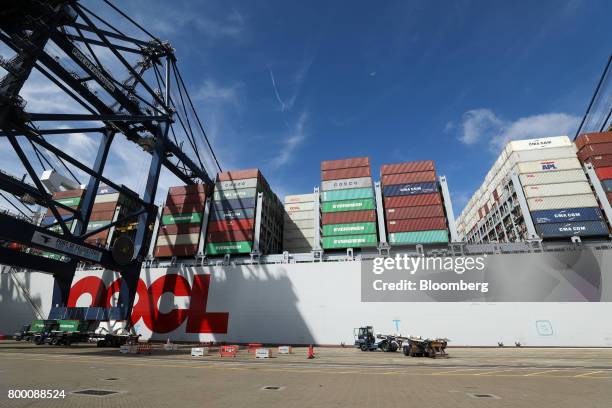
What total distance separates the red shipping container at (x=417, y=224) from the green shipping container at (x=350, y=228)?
7.52 ft

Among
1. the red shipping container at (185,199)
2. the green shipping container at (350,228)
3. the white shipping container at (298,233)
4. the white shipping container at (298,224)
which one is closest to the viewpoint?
the green shipping container at (350,228)

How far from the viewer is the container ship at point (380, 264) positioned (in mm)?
31219

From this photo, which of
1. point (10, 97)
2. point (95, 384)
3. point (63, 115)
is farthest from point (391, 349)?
point (10, 97)

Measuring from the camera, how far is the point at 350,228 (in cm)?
3822

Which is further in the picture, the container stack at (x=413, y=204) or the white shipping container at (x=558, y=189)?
the white shipping container at (x=558, y=189)

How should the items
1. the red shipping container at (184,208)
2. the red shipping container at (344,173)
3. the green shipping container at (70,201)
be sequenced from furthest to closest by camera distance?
the green shipping container at (70,201) → the red shipping container at (184,208) → the red shipping container at (344,173)

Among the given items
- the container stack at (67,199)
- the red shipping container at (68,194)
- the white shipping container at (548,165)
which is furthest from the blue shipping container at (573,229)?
the red shipping container at (68,194)

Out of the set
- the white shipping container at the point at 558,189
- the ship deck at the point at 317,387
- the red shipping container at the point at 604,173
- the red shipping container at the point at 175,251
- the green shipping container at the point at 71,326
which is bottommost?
the ship deck at the point at 317,387

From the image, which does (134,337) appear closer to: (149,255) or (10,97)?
(149,255)

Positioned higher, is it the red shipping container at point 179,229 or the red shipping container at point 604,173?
the red shipping container at point 604,173

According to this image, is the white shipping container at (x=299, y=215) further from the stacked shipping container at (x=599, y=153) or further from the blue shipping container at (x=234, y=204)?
the stacked shipping container at (x=599, y=153)

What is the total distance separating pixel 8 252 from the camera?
27.2 m

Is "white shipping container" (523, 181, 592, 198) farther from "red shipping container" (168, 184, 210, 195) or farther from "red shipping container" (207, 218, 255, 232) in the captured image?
"red shipping container" (168, 184, 210, 195)

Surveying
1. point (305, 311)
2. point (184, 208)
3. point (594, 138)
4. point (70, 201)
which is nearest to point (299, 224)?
point (184, 208)
